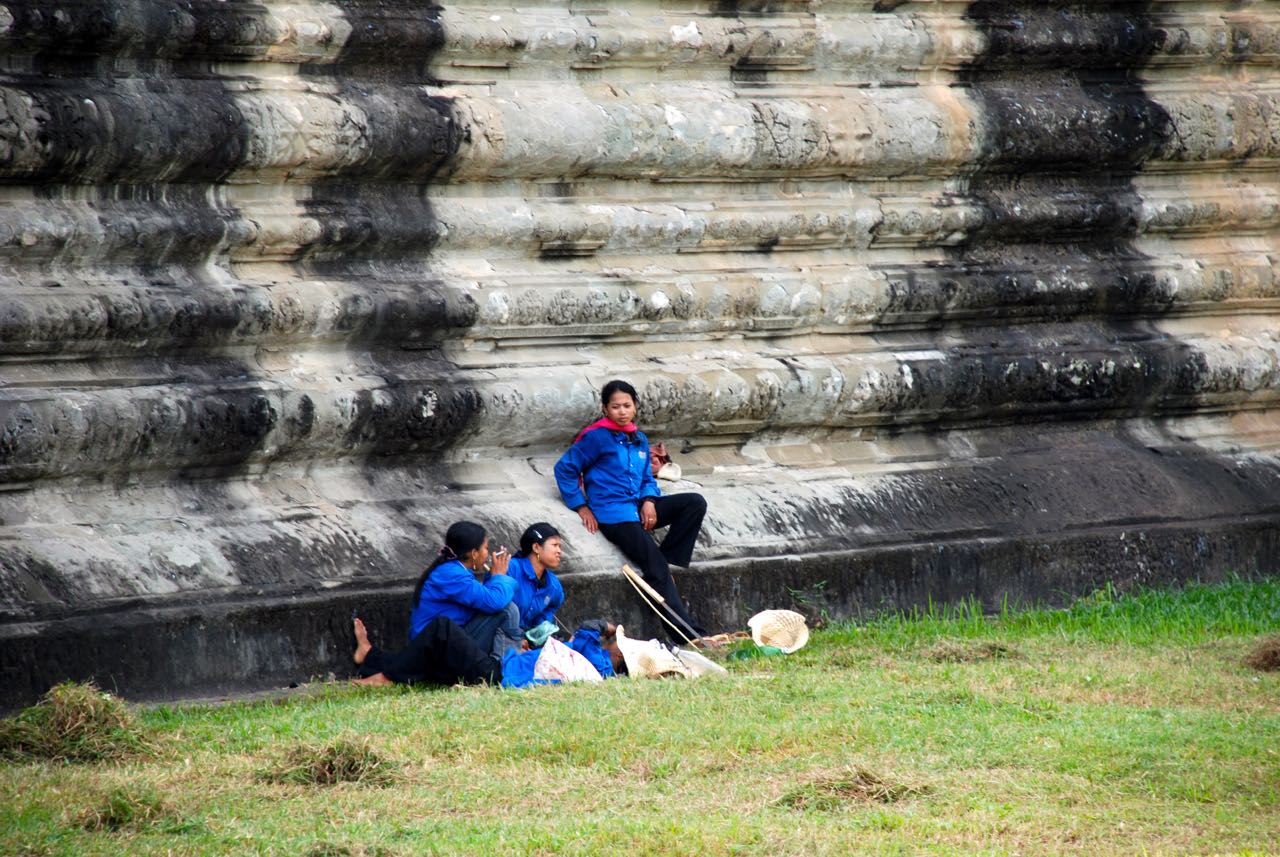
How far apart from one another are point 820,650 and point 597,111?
2.77m

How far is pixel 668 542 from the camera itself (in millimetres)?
8438

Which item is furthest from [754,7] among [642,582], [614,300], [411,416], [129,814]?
[129,814]

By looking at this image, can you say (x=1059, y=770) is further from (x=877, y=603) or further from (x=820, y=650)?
(x=877, y=603)

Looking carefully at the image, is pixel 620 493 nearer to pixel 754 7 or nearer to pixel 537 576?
pixel 537 576

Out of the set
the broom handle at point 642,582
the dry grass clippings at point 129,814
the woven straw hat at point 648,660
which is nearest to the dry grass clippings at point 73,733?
the dry grass clippings at point 129,814

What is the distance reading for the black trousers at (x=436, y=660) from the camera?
7.31 m

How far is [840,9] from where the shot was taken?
9609 mm

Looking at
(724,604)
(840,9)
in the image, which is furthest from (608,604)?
(840,9)

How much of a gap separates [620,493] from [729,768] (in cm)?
267

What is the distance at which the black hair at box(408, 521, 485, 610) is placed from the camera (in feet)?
24.4

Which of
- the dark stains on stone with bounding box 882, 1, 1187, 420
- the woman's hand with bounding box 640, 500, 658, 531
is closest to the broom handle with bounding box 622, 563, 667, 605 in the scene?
the woman's hand with bounding box 640, 500, 658, 531

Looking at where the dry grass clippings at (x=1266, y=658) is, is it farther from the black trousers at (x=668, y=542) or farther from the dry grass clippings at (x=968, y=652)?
the black trousers at (x=668, y=542)

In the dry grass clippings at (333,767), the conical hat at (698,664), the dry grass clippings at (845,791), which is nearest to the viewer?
the dry grass clippings at (845,791)

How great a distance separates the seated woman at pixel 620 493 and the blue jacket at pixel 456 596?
100 centimetres
